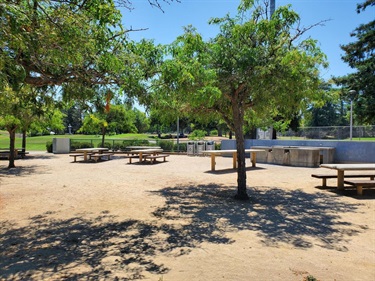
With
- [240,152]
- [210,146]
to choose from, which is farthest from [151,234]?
[210,146]

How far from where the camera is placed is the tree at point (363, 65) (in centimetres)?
2306

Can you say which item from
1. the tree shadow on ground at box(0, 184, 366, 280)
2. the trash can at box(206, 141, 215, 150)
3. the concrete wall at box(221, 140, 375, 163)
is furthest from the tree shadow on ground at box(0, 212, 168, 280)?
the trash can at box(206, 141, 215, 150)

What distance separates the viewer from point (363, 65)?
24297mm

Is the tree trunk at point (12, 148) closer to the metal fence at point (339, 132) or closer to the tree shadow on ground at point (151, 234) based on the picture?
the tree shadow on ground at point (151, 234)

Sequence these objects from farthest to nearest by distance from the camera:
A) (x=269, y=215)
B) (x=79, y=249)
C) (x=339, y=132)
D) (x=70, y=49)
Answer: (x=339, y=132) → (x=269, y=215) → (x=79, y=249) → (x=70, y=49)

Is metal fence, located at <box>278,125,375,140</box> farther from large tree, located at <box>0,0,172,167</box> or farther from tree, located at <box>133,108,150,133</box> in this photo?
large tree, located at <box>0,0,172,167</box>

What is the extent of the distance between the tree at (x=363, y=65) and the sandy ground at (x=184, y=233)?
1698 centimetres

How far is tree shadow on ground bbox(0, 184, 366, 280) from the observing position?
4.21m

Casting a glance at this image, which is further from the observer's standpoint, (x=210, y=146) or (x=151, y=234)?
(x=210, y=146)

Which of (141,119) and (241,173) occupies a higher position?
(141,119)

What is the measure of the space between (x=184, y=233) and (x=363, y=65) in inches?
945

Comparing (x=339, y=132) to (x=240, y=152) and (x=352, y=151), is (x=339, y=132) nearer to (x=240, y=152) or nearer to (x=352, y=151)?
(x=352, y=151)

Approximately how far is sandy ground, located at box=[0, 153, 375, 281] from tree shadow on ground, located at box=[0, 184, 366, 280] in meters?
0.02

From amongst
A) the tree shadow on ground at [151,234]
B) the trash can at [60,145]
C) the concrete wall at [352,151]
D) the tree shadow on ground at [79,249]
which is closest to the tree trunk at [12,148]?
the trash can at [60,145]
